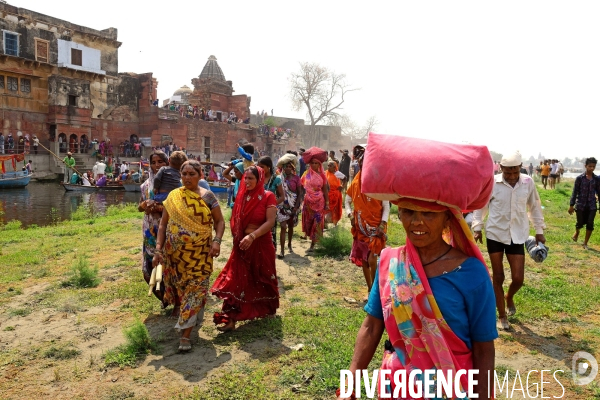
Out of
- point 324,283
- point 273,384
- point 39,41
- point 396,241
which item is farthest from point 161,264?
point 39,41

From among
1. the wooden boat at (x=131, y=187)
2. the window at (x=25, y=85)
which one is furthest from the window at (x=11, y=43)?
the wooden boat at (x=131, y=187)

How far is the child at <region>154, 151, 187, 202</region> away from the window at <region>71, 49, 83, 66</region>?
35810mm

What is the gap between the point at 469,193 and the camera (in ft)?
5.51

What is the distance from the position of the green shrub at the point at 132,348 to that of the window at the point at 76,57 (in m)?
36.9

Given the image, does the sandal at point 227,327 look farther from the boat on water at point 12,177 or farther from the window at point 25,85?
the window at point 25,85

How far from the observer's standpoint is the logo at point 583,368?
3.63 m

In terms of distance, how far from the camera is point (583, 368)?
12.6 feet

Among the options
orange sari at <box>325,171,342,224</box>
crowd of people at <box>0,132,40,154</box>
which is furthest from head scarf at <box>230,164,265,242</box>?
crowd of people at <box>0,132,40,154</box>

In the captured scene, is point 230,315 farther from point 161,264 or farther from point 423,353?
point 423,353

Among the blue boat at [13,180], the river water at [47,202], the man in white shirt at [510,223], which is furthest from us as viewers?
the blue boat at [13,180]

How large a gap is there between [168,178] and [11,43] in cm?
3416

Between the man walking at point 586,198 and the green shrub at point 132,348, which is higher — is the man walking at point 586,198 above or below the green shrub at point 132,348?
above

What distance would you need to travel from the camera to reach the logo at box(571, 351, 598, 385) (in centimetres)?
363

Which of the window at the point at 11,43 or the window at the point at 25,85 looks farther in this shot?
the window at the point at 25,85
